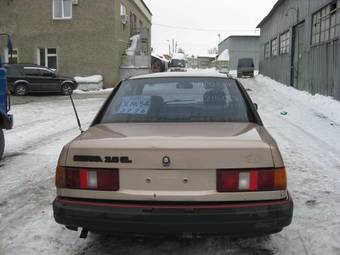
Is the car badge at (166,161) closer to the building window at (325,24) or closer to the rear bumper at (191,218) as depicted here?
the rear bumper at (191,218)

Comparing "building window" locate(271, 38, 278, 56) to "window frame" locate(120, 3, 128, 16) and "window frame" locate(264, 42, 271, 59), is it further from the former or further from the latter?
"window frame" locate(120, 3, 128, 16)

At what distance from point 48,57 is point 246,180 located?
2993cm

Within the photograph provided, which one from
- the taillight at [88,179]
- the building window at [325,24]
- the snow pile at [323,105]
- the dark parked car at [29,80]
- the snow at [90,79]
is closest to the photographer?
the taillight at [88,179]

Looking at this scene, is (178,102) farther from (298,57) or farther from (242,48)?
(242,48)

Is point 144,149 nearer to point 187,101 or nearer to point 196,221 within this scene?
point 196,221

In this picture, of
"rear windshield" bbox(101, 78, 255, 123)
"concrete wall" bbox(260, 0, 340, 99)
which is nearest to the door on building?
"concrete wall" bbox(260, 0, 340, 99)

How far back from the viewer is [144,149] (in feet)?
11.2

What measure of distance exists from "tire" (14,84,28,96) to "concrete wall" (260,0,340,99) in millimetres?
13805

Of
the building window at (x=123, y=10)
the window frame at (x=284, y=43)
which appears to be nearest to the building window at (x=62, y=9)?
the building window at (x=123, y=10)

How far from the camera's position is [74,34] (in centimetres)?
3086

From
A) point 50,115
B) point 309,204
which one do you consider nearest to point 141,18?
point 50,115

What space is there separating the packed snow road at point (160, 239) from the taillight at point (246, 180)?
846 millimetres

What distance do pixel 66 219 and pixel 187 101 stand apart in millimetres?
1780

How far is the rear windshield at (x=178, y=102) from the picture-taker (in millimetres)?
4395
